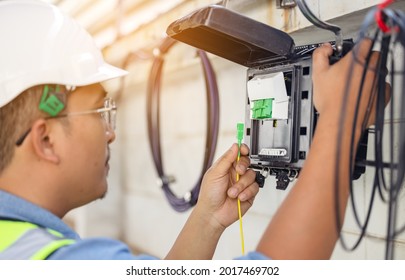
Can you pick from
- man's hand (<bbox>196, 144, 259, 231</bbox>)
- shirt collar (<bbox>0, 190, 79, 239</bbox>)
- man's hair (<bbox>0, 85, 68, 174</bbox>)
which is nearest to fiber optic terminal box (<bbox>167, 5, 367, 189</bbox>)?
man's hand (<bbox>196, 144, 259, 231</bbox>)

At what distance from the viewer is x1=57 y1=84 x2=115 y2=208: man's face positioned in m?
0.84

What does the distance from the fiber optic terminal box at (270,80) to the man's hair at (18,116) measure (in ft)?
0.96

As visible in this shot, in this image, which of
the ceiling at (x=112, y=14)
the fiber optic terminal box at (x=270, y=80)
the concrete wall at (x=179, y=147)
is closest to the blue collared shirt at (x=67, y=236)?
the fiber optic terminal box at (x=270, y=80)

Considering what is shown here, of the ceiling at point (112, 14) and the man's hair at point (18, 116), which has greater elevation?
the ceiling at point (112, 14)

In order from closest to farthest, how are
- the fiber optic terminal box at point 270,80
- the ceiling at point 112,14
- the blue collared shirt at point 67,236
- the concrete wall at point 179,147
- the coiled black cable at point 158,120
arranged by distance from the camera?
the blue collared shirt at point 67,236 → the fiber optic terminal box at point 270,80 → the concrete wall at point 179,147 → the coiled black cable at point 158,120 → the ceiling at point 112,14

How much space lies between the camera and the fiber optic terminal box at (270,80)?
794 mm

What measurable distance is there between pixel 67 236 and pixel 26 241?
0.11 metres

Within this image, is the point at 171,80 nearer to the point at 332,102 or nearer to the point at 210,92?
the point at 210,92

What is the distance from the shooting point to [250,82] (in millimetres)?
913

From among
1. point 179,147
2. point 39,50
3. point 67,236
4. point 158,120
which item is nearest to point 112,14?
point 158,120

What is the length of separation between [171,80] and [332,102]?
125 centimetres

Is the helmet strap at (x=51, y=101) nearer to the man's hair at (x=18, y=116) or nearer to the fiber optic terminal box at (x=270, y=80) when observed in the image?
the man's hair at (x=18, y=116)

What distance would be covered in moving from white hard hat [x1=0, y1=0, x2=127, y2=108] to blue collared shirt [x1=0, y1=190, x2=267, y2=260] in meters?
0.18

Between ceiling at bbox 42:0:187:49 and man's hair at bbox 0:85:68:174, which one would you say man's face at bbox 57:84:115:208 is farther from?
ceiling at bbox 42:0:187:49
